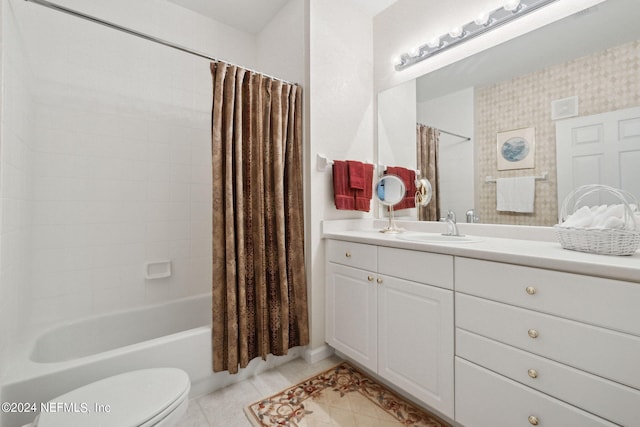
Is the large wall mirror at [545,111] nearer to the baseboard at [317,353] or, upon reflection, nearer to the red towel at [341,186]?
the red towel at [341,186]

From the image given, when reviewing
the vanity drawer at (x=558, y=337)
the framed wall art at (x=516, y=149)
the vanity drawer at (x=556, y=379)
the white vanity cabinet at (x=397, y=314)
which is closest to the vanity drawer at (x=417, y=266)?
the white vanity cabinet at (x=397, y=314)

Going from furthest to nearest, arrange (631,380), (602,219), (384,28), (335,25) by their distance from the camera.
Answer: (384,28) < (335,25) < (602,219) < (631,380)

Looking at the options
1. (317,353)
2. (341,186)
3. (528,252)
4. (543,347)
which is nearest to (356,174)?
(341,186)

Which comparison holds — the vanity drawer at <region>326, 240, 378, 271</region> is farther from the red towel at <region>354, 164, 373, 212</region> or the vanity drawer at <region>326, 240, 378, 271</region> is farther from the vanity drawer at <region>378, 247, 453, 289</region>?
the red towel at <region>354, 164, 373, 212</region>

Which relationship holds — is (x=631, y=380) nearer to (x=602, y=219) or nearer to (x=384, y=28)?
(x=602, y=219)

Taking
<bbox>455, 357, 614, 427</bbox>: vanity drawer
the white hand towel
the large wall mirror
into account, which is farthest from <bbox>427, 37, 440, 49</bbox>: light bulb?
<bbox>455, 357, 614, 427</bbox>: vanity drawer

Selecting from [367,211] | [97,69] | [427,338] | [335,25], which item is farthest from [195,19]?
[427,338]

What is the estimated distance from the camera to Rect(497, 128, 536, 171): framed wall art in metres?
1.48

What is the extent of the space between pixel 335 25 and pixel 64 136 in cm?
191

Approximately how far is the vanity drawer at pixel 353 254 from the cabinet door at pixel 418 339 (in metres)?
0.13

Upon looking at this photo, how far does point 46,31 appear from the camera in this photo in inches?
66.1

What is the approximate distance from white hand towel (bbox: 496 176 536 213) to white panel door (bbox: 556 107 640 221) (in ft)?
0.39

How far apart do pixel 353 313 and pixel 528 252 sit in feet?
3.24

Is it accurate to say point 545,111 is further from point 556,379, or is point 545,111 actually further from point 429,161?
point 556,379
